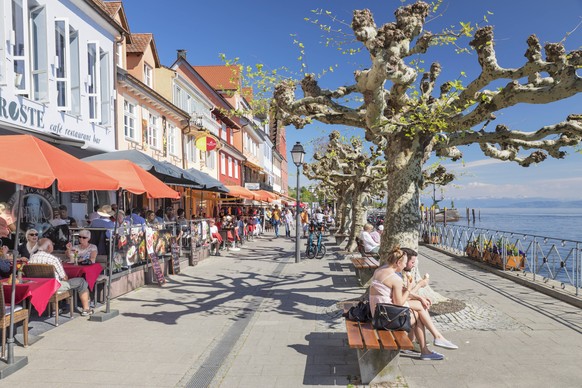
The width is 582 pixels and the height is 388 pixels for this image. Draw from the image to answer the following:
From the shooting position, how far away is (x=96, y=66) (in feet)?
41.5

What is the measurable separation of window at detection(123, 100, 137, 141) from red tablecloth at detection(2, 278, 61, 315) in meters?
10.4

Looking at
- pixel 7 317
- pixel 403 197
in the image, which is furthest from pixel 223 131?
pixel 7 317

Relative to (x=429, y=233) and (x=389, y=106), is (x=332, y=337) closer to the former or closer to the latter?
(x=389, y=106)

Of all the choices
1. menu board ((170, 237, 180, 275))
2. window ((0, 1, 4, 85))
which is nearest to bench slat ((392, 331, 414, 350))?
menu board ((170, 237, 180, 275))

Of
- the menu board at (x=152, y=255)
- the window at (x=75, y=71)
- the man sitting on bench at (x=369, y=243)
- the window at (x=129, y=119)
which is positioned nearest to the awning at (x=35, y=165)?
the menu board at (x=152, y=255)

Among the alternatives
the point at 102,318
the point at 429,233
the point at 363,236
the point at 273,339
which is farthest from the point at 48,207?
the point at 429,233

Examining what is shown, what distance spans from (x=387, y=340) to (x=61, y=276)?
4.91 metres

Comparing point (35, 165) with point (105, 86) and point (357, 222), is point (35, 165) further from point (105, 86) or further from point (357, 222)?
point (357, 222)

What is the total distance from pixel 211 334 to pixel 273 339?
962mm

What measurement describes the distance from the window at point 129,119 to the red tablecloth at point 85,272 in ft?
30.6

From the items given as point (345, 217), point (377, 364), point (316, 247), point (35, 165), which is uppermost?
point (35, 165)

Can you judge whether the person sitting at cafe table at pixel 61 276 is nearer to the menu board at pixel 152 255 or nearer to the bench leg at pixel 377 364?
the menu board at pixel 152 255

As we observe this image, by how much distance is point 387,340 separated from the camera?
451cm

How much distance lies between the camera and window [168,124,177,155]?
20734mm
